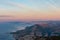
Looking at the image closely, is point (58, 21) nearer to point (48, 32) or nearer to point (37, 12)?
point (48, 32)

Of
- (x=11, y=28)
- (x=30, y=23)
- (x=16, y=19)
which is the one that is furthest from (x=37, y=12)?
(x=11, y=28)

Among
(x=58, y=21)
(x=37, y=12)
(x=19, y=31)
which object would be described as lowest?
(x=19, y=31)

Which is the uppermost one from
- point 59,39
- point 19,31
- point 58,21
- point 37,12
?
point 37,12

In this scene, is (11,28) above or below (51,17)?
below

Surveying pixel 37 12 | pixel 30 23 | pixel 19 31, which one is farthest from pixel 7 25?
pixel 37 12

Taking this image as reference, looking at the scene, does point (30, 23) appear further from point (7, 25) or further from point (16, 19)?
point (7, 25)

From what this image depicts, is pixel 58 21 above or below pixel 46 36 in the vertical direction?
above
